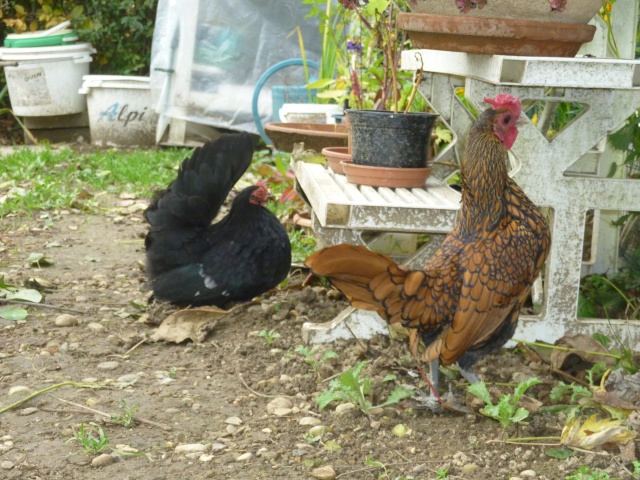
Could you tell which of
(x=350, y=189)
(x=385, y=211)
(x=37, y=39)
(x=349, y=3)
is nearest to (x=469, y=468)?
(x=385, y=211)

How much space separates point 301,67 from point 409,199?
5299 millimetres

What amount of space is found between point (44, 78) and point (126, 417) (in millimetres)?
6854

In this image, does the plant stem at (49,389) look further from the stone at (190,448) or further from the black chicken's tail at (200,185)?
the black chicken's tail at (200,185)

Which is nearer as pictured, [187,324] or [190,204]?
[187,324]

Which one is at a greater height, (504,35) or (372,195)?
(504,35)

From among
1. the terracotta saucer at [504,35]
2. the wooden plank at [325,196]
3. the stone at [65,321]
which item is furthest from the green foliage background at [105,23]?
the terracotta saucer at [504,35]

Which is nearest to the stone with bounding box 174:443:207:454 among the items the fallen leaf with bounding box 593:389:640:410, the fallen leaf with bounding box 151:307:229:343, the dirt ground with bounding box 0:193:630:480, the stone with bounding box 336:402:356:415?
the dirt ground with bounding box 0:193:630:480

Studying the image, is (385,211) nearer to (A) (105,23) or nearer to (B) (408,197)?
(B) (408,197)

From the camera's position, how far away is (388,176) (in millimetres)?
3645

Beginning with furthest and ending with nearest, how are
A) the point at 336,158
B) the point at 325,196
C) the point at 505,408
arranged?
1. the point at 336,158
2. the point at 325,196
3. the point at 505,408

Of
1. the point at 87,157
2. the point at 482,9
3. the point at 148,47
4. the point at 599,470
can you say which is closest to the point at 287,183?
the point at 87,157

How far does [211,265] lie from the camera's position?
4.11m

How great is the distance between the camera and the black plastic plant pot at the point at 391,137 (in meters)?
3.54

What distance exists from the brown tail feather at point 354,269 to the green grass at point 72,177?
12.5ft
